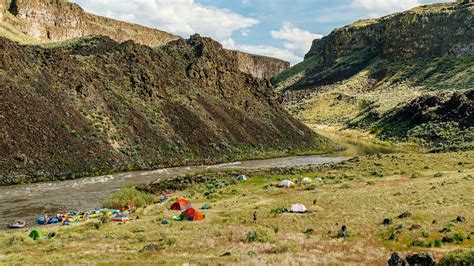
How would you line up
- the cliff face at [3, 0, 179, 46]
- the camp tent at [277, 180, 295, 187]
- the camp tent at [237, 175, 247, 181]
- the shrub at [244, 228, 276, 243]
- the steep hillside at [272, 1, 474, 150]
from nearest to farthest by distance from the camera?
the shrub at [244, 228, 276, 243], the camp tent at [277, 180, 295, 187], the camp tent at [237, 175, 247, 181], the steep hillside at [272, 1, 474, 150], the cliff face at [3, 0, 179, 46]

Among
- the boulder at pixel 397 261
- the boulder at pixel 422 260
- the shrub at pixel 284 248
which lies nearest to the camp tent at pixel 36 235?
the shrub at pixel 284 248

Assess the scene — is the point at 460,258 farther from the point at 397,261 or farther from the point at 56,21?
the point at 56,21

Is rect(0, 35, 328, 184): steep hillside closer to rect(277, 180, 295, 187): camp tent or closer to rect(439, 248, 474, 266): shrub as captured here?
rect(277, 180, 295, 187): camp tent

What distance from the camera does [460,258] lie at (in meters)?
18.0

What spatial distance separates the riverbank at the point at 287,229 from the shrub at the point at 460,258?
13.4ft

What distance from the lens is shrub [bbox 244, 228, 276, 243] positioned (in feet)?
89.8

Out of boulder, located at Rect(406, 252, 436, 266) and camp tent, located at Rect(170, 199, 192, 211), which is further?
camp tent, located at Rect(170, 199, 192, 211)

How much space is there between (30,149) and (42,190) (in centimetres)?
916

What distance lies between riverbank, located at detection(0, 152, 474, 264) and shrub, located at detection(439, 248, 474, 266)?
4091 mm

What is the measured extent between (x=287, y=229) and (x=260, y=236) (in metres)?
4.02

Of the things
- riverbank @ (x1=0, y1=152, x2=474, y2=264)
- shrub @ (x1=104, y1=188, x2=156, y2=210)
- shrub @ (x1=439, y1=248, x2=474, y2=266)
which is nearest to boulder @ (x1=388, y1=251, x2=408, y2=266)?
shrub @ (x1=439, y1=248, x2=474, y2=266)

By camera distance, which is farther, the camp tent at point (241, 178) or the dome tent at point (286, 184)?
the camp tent at point (241, 178)

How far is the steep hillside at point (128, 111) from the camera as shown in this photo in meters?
58.2

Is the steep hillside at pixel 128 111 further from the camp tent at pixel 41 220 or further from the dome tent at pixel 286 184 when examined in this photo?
the dome tent at pixel 286 184
